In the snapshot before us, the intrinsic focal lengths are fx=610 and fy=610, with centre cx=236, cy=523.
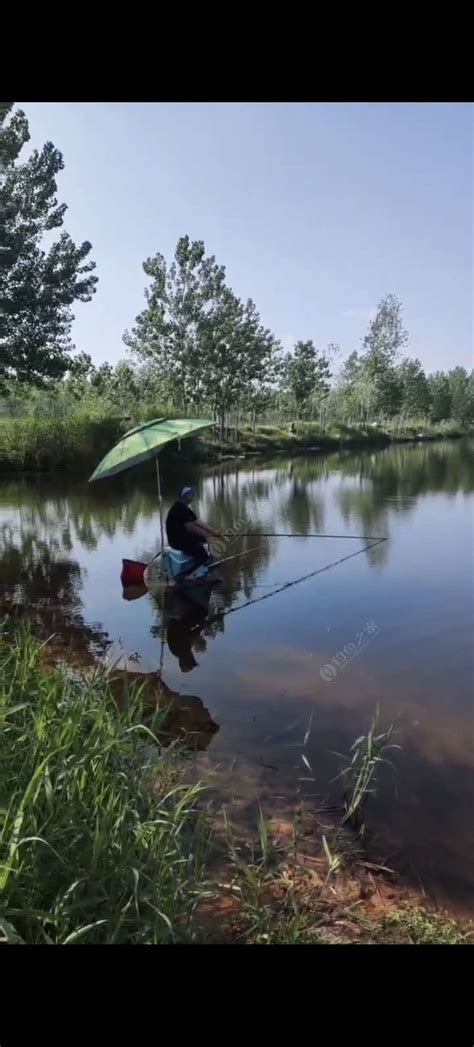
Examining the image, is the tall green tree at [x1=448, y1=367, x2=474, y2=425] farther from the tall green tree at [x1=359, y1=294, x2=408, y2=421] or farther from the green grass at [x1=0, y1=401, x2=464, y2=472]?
the green grass at [x1=0, y1=401, x2=464, y2=472]

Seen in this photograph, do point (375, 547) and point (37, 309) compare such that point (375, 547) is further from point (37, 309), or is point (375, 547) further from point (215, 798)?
point (37, 309)

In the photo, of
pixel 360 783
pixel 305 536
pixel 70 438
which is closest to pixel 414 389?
pixel 70 438

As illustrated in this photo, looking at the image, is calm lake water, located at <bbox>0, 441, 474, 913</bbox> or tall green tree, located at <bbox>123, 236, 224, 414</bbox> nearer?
calm lake water, located at <bbox>0, 441, 474, 913</bbox>

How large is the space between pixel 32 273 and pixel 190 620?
14949 mm

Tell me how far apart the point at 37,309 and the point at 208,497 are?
7.73 m

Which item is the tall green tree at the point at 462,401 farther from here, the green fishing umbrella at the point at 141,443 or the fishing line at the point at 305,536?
the green fishing umbrella at the point at 141,443

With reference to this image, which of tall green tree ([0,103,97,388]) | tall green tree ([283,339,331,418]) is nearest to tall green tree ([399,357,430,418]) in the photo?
tall green tree ([283,339,331,418])

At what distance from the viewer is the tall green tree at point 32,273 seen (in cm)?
1736

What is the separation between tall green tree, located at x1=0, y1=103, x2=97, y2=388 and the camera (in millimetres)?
17359

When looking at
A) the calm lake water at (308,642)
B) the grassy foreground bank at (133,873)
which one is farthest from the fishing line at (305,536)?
the grassy foreground bank at (133,873)

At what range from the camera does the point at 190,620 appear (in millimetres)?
7781

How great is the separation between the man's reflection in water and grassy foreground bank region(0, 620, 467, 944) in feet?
10.3

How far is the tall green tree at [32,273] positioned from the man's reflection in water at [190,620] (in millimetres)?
12897

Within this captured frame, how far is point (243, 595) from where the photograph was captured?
8.89 metres
